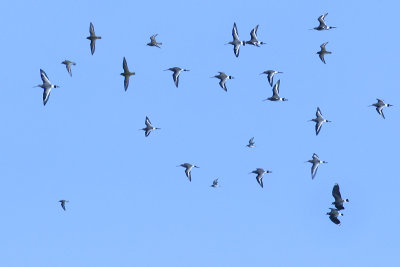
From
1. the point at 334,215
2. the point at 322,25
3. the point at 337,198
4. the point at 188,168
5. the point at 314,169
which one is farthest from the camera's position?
the point at 188,168

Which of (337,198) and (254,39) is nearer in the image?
(337,198)

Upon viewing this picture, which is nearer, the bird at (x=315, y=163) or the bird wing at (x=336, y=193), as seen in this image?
the bird wing at (x=336, y=193)

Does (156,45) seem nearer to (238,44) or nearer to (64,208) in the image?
(238,44)

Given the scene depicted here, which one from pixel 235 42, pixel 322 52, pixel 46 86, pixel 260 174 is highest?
pixel 322 52

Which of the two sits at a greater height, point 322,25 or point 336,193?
point 322,25

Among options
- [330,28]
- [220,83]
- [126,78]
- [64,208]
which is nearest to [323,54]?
[330,28]

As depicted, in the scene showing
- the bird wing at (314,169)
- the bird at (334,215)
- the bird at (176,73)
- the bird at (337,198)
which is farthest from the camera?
the bird at (176,73)

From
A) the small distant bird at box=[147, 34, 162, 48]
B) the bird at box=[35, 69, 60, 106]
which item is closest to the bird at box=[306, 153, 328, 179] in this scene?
the small distant bird at box=[147, 34, 162, 48]

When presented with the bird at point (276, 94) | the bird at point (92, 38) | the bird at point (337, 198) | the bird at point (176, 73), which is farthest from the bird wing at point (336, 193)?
the bird at point (92, 38)

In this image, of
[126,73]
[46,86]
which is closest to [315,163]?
[126,73]

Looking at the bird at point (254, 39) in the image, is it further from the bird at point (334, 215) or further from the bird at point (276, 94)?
the bird at point (334, 215)

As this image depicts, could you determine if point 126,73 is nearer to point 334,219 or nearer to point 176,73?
point 176,73

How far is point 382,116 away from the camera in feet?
297

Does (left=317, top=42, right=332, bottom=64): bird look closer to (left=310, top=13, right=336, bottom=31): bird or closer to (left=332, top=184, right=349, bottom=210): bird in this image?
(left=310, top=13, right=336, bottom=31): bird
